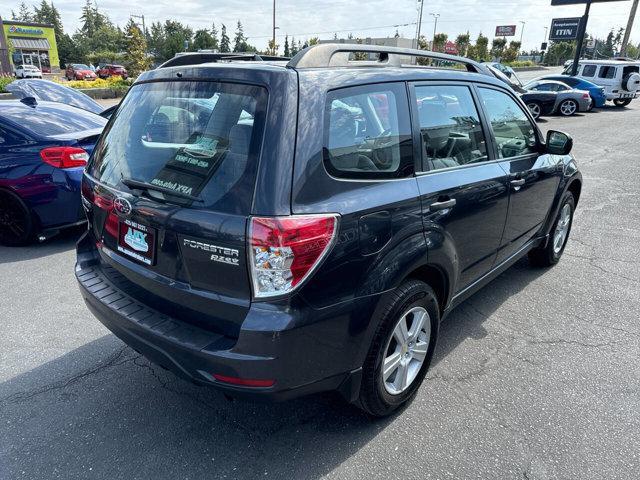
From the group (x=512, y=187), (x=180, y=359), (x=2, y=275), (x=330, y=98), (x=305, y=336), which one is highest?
(x=330, y=98)

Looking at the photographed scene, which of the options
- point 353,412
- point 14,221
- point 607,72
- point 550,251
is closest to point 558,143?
point 550,251

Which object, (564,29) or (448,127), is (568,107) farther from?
(564,29)

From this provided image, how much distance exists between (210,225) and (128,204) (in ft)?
2.03

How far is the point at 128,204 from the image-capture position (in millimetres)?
2332

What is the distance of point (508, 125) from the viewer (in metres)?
3.61

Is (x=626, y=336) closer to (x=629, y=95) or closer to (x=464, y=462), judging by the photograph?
(x=464, y=462)

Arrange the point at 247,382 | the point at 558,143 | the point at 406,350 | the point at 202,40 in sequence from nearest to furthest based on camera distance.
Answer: the point at 247,382
the point at 406,350
the point at 558,143
the point at 202,40

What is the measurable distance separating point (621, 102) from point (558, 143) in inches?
985

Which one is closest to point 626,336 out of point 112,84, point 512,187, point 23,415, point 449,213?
point 512,187

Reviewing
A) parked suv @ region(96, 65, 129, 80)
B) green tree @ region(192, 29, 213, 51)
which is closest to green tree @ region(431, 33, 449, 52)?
parked suv @ region(96, 65, 129, 80)

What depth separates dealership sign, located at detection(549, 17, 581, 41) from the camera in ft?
121

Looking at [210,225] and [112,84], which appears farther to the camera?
[112,84]

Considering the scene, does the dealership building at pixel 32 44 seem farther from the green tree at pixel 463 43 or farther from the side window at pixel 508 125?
the side window at pixel 508 125

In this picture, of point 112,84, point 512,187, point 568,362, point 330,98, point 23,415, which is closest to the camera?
point 330,98
